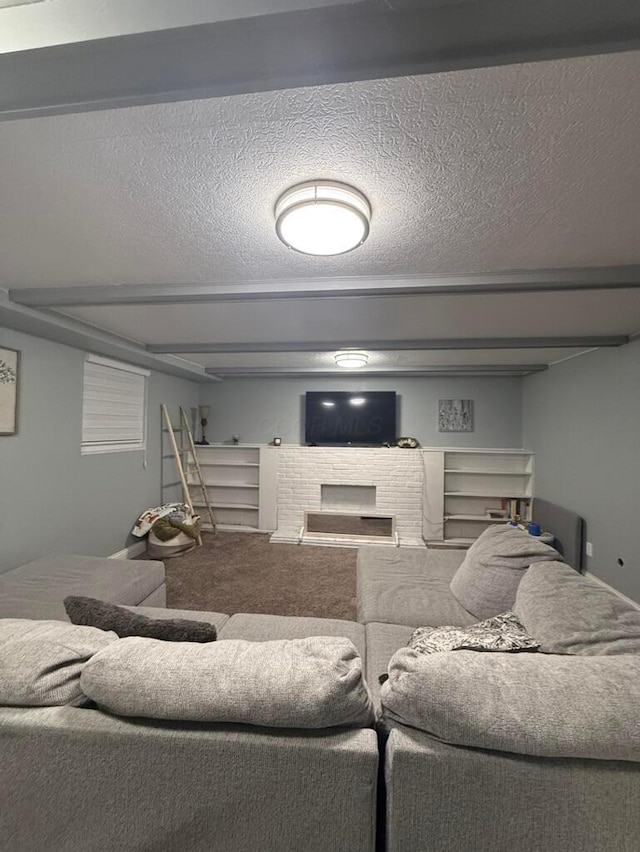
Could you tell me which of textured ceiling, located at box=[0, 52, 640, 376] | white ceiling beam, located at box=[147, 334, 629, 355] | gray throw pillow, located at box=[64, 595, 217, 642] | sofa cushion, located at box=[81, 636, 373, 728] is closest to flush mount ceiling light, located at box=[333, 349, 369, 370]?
white ceiling beam, located at box=[147, 334, 629, 355]

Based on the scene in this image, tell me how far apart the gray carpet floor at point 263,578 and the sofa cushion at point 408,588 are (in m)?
0.58

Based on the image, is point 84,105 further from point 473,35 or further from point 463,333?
point 463,333

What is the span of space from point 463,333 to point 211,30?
2747 millimetres

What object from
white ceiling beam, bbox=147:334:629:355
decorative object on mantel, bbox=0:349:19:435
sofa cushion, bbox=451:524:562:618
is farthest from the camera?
white ceiling beam, bbox=147:334:629:355

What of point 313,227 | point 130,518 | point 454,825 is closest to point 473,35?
point 313,227

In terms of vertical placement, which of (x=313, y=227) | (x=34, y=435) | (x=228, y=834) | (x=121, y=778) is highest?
(x=313, y=227)

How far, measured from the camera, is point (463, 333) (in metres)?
3.07

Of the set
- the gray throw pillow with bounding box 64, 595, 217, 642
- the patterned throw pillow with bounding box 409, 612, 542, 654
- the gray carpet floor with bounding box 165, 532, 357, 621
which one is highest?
the gray throw pillow with bounding box 64, 595, 217, 642

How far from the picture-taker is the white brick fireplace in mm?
5074

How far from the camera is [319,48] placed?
2.42ft

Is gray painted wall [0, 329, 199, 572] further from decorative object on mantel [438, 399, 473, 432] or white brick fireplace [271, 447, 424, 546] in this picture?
decorative object on mantel [438, 399, 473, 432]

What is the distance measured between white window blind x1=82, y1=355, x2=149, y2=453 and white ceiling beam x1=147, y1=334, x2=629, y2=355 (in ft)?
2.24

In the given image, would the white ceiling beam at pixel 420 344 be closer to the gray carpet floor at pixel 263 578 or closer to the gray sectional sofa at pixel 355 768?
the gray carpet floor at pixel 263 578

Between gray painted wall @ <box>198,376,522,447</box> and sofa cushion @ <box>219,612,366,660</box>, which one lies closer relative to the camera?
sofa cushion @ <box>219,612,366,660</box>
